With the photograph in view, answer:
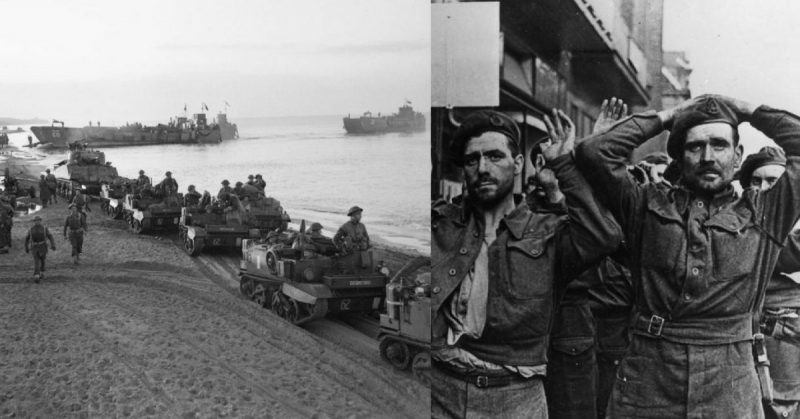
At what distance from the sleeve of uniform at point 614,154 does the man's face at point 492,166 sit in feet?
0.95

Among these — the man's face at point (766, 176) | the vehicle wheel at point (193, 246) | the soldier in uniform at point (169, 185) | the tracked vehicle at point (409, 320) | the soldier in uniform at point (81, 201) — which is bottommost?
the tracked vehicle at point (409, 320)

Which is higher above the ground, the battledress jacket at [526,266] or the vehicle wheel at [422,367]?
the battledress jacket at [526,266]

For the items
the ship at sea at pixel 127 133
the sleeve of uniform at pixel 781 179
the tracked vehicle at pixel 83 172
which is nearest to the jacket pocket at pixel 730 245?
the sleeve of uniform at pixel 781 179

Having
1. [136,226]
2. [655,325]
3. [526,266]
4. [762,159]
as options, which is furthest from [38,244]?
[762,159]

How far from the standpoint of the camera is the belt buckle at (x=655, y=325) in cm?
283

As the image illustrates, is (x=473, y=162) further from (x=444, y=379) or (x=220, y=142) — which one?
(x=220, y=142)

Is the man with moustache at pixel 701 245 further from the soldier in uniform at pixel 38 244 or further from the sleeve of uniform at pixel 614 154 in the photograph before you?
the soldier in uniform at pixel 38 244

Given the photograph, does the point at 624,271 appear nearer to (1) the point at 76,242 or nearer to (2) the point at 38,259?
(1) the point at 76,242

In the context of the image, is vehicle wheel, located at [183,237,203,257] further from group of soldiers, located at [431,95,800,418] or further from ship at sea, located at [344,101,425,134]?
group of soldiers, located at [431,95,800,418]

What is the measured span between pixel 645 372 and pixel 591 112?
112cm

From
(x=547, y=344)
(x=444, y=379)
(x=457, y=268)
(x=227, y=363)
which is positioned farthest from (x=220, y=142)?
(x=547, y=344)

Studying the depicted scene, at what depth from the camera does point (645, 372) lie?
2855mm

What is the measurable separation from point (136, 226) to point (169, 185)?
0.25 m

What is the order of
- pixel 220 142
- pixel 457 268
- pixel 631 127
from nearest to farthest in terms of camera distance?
pixel 631 127 → pixel 457 268 → pixel 220 142
